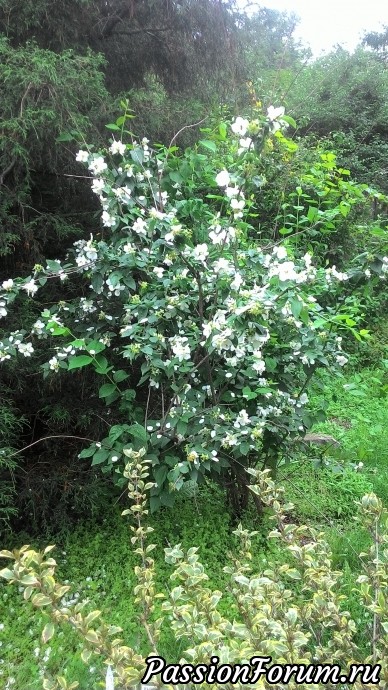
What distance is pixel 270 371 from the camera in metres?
2.42

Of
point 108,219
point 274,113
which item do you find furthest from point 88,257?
point 274,113

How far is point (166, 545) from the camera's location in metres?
2.60

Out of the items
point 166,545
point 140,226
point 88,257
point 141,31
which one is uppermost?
point 141,31

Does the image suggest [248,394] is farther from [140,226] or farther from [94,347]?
[140,226]

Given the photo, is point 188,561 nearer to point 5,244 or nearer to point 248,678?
point 248,678

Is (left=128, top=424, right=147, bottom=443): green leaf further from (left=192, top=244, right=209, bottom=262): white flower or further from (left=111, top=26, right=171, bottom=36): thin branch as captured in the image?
(left=111, top=26, right=171, bottom=36): thin branch

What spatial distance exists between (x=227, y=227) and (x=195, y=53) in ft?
5.08

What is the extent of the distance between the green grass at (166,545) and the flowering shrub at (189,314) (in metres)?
0.44

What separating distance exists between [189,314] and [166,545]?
116 centimetres

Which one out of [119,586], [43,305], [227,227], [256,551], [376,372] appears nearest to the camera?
[227,227]

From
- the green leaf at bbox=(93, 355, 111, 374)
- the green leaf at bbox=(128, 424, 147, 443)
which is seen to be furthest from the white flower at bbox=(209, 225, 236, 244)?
the green leaf at bbox=(128, 424, 147, 443)

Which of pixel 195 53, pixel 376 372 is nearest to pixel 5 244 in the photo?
pixel 195 53

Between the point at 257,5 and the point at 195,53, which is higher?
the point at 257,5

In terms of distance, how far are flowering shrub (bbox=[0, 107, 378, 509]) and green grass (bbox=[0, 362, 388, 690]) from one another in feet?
1.43
